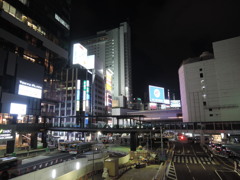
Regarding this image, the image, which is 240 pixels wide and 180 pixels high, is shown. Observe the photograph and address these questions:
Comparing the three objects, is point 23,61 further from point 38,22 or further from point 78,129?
point 78,129

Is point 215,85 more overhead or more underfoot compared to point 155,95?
more overhead

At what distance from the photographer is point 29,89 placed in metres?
47.0

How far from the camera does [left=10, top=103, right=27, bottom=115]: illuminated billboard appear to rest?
42.0 meters

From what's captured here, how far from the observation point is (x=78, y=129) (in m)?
49.5

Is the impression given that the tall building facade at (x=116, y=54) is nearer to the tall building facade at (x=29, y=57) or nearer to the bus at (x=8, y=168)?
the tall building facade at (x=29, y=57)

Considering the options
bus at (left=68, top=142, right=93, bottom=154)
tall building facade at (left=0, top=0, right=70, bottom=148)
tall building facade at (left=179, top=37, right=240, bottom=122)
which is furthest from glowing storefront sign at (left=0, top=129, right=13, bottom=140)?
tall building facade at (left=179, top=37, right=240, bottom=122)

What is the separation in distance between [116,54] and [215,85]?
11289cm

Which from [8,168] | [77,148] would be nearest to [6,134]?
[77,148]

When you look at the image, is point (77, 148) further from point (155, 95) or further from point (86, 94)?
point (86, 94)


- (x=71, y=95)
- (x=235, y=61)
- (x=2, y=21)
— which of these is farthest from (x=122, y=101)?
(x=2, y=21)

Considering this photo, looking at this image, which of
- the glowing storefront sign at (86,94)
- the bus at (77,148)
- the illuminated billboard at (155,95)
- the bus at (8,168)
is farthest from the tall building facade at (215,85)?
the bus at (8,168)

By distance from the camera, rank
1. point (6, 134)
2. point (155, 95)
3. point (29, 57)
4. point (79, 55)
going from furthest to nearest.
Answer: point (79, 55) → point (155, 95) → point (29, 57) → point (6, 134)

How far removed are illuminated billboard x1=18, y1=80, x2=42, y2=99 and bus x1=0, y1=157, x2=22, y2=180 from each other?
93.3 feet

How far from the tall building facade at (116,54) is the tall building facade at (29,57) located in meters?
100
